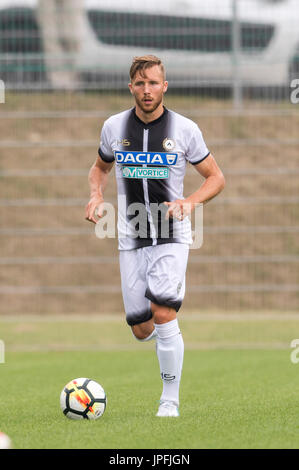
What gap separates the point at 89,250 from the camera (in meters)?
14.3

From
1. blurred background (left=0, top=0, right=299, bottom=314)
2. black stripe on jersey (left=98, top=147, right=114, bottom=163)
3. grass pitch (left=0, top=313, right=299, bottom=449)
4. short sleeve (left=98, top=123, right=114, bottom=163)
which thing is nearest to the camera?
grass pitch (left=0, top=313, right=299, bottom=449)

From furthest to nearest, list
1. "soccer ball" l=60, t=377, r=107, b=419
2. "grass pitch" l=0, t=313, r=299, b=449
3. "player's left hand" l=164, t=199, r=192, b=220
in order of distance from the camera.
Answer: "soccer ball" l=60, t=377, r=107, b=419 < "player's left hand" l=164, t=199, r=192, b=220 < "grass pitch" l=0, t=313, r=299, b=449

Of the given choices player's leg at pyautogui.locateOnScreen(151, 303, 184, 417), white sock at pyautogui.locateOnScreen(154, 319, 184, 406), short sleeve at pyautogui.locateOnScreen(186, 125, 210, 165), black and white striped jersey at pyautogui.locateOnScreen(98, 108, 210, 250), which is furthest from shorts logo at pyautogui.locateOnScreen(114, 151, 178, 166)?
white sock at pyautogui.locateOnScreen(154, 319, 184, 406)

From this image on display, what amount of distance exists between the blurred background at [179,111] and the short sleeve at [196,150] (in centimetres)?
699

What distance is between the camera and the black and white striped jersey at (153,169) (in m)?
6.50

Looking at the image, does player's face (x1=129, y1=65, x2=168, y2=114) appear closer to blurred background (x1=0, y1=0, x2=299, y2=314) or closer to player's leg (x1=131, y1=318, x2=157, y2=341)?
player's leg (x1=131, y1=318, x2=157, y2=341)

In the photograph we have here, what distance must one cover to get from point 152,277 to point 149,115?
42.4 inches

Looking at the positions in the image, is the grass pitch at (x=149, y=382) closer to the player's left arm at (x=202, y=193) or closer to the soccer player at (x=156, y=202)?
the soccer player at (x=156, y=202)

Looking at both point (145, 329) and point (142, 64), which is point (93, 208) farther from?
point (142, 64)

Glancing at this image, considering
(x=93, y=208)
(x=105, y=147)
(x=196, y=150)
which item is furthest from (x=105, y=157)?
(x=196, y=150)

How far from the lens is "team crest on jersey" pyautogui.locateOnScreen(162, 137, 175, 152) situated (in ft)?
21.3

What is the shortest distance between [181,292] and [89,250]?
7.99 meters
